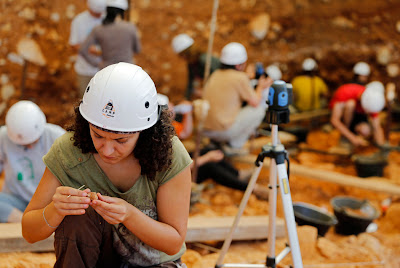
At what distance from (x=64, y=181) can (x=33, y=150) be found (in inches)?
51.8

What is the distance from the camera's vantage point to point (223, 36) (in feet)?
25.6

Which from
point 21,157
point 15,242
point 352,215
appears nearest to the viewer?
point 15,242

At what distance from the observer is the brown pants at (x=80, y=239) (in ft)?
5.93

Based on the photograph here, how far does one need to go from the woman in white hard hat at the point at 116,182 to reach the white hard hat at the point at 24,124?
109cm

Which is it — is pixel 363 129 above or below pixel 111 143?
below

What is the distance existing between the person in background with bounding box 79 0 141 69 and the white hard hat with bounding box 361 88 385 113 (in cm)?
296

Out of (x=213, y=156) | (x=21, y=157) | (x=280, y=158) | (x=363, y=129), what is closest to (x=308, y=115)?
(x=363, y=129)

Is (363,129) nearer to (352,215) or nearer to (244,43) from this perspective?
(352,215)

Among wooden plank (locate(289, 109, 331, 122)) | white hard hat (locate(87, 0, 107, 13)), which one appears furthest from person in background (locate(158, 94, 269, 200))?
wooden plank (locate(289, 109, 331, 122))

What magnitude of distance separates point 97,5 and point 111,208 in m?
3.58

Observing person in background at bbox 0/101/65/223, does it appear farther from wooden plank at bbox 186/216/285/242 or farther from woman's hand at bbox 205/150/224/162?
woman's hand at bbox 205/150/224/162

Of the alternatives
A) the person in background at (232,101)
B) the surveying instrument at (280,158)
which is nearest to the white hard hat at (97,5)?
the person in background at (232,101)

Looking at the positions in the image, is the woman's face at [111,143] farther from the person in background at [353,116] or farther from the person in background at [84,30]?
the person in background at [353,116]

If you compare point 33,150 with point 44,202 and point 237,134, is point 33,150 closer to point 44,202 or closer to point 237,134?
point 44,202
